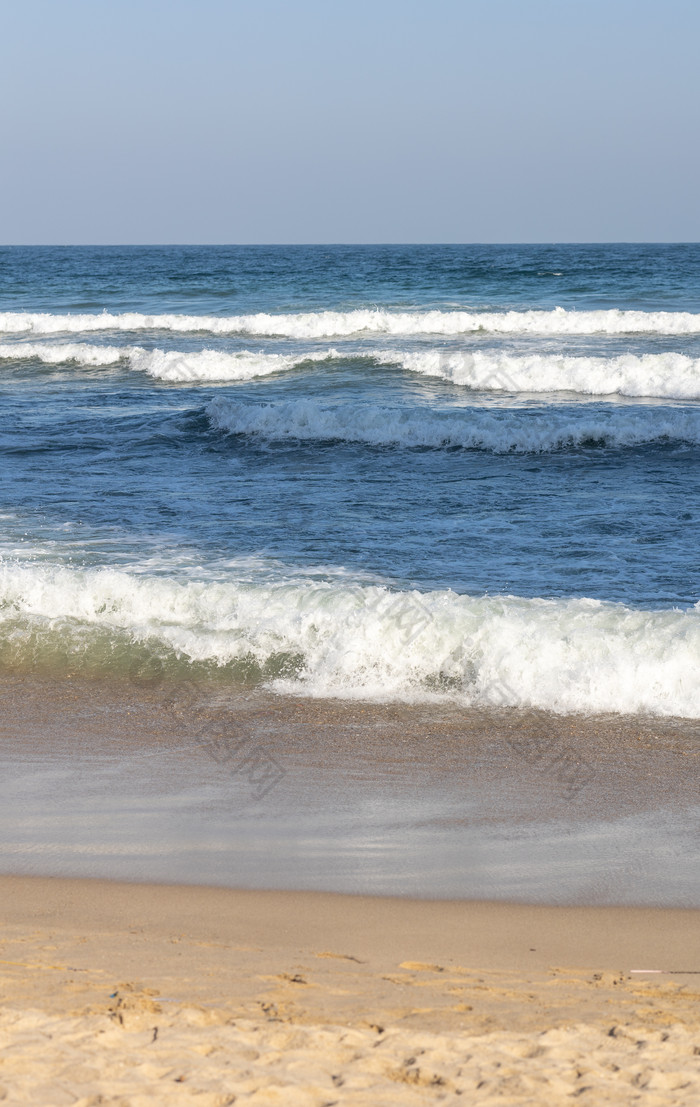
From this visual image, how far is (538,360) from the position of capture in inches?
680

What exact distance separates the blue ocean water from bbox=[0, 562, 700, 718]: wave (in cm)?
2

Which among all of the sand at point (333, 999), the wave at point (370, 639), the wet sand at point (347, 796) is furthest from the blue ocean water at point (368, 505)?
the sand at point (333, 999)

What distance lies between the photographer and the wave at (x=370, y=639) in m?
5.56

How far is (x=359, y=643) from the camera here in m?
6.00

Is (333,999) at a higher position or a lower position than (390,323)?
lower

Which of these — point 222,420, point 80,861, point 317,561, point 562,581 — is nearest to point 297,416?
point 222,420

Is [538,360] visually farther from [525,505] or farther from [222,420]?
[525,505]

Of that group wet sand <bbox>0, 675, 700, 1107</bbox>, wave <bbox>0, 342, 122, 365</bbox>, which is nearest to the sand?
wet sand <bbox>0, 675, 700, 1107</bbox>

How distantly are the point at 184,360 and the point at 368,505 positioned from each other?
10325mm

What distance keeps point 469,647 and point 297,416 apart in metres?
8.63

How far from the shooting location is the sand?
8.26ft

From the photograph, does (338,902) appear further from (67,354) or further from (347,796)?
(67,354)

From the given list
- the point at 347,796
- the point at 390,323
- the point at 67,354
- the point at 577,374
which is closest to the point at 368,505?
the point at 347,796

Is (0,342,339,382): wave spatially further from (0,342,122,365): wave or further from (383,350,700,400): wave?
(383,350,700,400): wave
